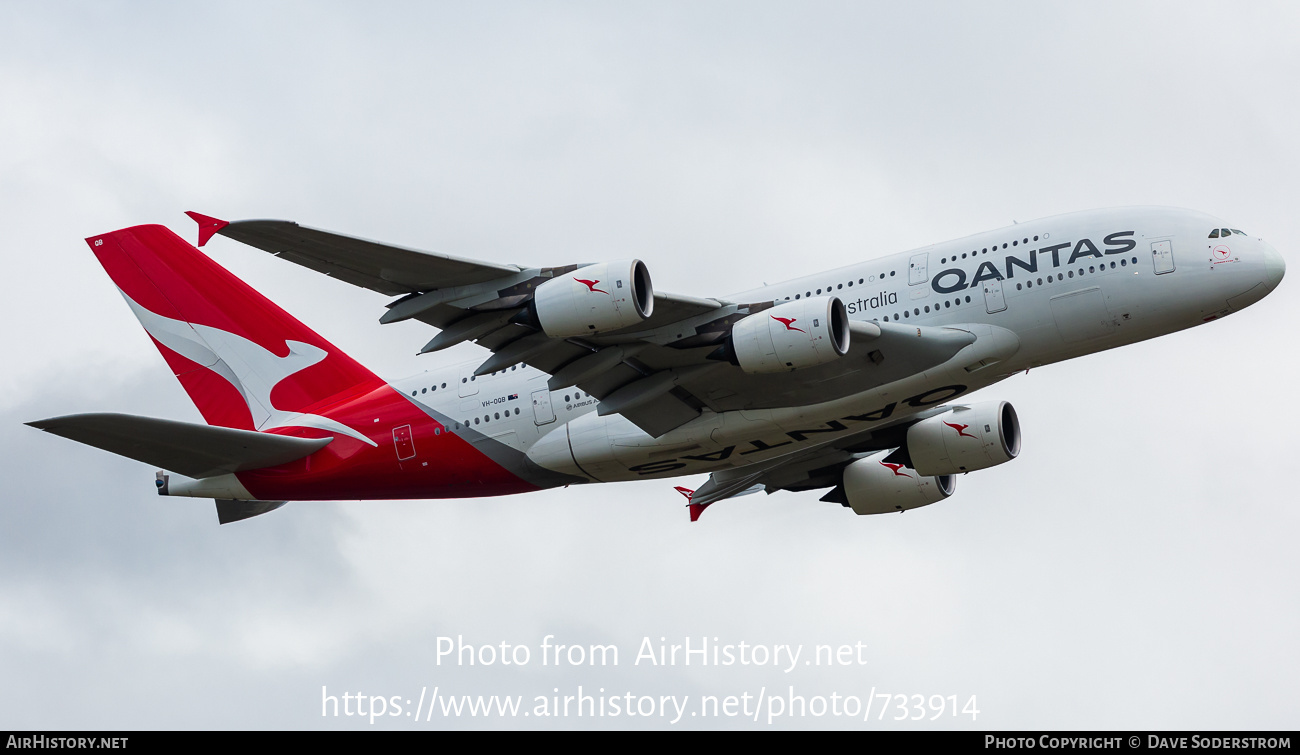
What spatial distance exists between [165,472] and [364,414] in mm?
5173

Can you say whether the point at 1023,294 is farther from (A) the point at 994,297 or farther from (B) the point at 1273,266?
(B) the point at 1273,266

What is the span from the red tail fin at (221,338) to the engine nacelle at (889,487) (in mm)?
12445

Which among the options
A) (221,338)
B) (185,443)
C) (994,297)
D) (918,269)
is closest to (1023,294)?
(994,297)

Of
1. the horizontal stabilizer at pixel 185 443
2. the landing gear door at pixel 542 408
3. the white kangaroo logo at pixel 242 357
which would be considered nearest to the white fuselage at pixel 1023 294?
the landing gear door at pixel 542 408

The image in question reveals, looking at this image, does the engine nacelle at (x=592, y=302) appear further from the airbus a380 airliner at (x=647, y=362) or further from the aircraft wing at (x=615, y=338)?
the aircraft wing at (x=615, y=338)

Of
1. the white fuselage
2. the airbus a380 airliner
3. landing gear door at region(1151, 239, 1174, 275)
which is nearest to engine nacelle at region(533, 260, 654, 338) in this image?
the airbus a380 airliner

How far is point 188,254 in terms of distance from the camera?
1417 inches

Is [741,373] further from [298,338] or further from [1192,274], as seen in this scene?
[298,338]

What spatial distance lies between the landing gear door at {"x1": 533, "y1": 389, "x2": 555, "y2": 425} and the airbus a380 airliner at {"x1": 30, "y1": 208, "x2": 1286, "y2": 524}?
52 millimetres

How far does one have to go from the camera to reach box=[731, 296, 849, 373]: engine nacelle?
2570 centimetres

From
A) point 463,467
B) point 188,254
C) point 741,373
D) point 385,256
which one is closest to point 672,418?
point 741,373

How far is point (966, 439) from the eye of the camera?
33.1m

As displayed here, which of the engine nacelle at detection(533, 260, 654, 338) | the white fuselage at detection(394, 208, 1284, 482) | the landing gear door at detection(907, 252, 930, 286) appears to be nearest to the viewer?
the engine nacelle at detection(533, 260, 654, 338)

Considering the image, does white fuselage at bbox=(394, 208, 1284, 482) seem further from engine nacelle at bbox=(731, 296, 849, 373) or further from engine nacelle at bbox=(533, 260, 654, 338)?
engine nacelle at bbox=(533, 260, 654, 338)
